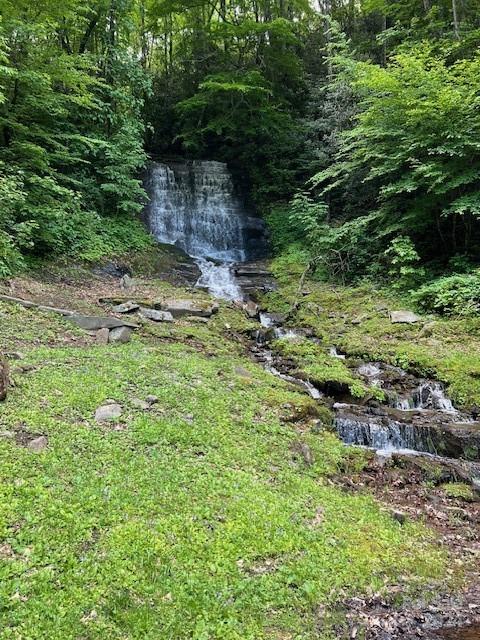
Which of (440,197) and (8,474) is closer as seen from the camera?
(8,474)

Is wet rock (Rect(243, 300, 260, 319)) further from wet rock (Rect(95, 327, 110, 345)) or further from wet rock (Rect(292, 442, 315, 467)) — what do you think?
wet rock (Rect(292, 442, 315, 467))

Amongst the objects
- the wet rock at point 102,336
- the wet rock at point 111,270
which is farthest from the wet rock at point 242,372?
the wet rock at point 111,270

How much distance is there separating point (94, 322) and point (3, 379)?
4.81 metres

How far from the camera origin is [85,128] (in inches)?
760

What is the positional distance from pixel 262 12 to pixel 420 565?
32.5m

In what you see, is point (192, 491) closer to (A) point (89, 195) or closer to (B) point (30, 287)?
(B) point (30, 287)

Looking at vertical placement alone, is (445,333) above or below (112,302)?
below

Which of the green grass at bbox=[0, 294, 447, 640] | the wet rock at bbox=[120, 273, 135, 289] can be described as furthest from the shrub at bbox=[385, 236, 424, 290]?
the wet rock at bbox=[120, 273, 135, 289]

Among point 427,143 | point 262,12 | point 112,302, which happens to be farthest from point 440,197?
point 262,12

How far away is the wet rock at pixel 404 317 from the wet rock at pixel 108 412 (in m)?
9.31

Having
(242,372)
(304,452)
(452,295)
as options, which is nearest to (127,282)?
(242,372)

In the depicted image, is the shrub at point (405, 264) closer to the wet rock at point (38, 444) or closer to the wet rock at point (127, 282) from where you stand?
the wet rock at point (127, 282)

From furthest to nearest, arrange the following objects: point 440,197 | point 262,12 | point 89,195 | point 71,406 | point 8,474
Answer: point 262,12 → point 89,195 → point 440,197 → point 71,406 → point 8,474

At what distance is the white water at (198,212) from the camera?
2294 centimetres
